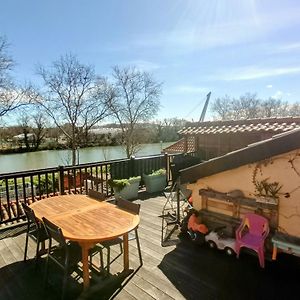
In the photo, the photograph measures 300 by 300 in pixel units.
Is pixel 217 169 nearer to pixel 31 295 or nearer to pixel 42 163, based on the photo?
pixel 31 295

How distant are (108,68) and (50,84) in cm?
374

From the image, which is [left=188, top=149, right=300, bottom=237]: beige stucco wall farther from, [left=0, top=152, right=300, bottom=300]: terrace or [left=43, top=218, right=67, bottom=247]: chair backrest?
[left=43, top=218, right=67, bottom=247]: chair backrest

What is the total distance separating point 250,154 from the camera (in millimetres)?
2795

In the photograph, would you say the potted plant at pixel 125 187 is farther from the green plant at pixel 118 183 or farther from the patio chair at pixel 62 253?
the patio chair at pixel 62 253

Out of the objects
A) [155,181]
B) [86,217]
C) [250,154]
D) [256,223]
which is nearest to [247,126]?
[155,181]

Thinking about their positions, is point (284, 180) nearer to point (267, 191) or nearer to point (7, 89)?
point (267, 191)

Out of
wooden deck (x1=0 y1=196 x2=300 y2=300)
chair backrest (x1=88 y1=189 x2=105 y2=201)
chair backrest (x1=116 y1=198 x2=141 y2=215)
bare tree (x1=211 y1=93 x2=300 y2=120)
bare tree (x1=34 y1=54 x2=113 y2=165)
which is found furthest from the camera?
bare tree (x1=211 y1=93 x2=300 y2=120)

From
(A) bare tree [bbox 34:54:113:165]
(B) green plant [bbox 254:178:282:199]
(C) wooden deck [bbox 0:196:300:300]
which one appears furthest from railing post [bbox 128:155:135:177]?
(A) bare tree [bbox 34:54:113:165]

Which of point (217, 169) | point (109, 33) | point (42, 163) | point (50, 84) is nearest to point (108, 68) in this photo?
point (50, 84)

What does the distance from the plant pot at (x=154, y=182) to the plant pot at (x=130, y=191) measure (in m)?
0.43

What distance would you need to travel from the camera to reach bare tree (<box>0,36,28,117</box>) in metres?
11.1

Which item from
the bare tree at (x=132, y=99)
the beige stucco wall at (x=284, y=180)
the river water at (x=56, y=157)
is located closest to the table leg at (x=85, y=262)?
the beige stucco wall at (x=284, y=180)

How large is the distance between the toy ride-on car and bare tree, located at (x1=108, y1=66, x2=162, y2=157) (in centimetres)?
1414

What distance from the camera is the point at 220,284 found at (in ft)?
7.96
